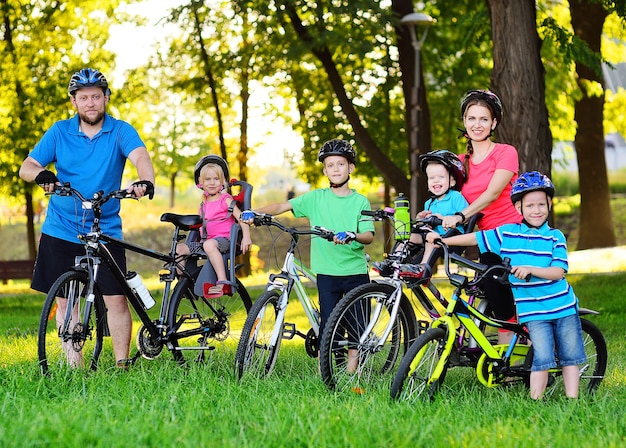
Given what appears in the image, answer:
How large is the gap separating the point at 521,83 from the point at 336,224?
5.16m

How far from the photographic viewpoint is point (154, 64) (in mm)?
23844

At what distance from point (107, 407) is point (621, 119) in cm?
2524

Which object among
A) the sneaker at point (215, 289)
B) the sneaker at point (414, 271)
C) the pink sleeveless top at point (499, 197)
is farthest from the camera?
the sneaker at point (215, 289)

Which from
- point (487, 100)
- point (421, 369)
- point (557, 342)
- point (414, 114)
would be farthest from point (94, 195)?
point (414, 114)

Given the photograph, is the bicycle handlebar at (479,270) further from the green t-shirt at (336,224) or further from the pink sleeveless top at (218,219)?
the pink sleeveless top at (218,219)

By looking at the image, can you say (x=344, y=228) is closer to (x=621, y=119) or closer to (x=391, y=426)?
(x=391, y=426)

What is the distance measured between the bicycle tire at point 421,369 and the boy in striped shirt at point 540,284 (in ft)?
1.91

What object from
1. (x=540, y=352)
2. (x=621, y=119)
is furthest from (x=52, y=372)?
(x=621, y=119)

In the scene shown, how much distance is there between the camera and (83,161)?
700 centimetres

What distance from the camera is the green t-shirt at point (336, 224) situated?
6.82 m

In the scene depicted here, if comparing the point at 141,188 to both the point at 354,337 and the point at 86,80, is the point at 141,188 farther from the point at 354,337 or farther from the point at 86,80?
the point at 354,337

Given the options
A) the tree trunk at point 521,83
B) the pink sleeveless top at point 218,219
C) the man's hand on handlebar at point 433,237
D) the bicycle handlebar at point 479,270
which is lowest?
→ the bicycle handlebar at point 479,270

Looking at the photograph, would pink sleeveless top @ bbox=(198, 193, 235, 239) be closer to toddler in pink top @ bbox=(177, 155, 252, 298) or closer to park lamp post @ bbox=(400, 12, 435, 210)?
toddler in pink top @ bbox=(177, 155, 252, 298)

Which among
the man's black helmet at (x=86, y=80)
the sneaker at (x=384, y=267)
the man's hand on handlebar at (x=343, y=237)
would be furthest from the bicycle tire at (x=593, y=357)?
the man's black helmet at (x=86, y=80)
